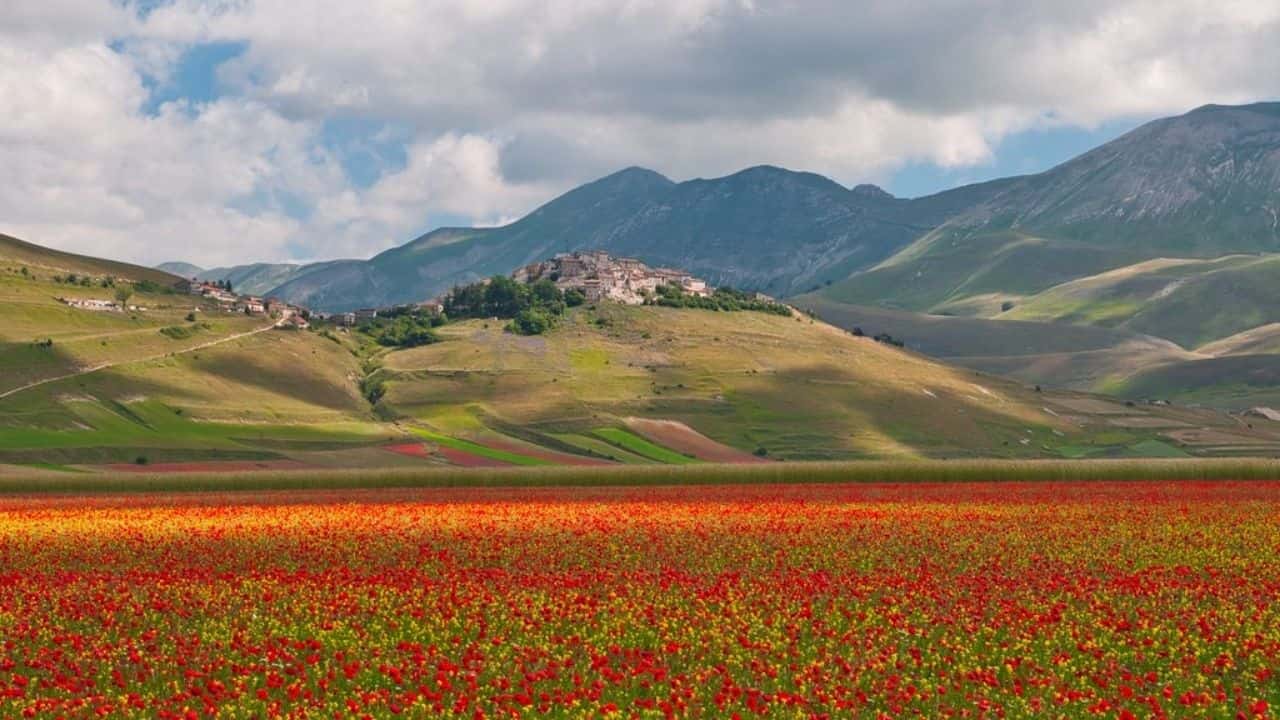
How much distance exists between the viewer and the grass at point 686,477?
99.6 metres

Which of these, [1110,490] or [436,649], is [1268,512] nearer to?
[1110,490]

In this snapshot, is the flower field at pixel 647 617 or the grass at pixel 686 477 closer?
the flower field at pixel 647 617

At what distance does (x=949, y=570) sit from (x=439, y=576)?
16.6 m

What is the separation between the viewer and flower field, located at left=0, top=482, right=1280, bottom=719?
26.3 m

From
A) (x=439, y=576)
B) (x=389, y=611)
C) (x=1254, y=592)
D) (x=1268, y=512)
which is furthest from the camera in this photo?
(x=1268, y=512)

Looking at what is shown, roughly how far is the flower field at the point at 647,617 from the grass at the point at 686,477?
40185mm

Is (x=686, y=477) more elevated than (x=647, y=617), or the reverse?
(x=647, y=617)

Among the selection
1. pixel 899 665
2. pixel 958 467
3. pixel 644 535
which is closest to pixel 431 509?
pixel 644 535

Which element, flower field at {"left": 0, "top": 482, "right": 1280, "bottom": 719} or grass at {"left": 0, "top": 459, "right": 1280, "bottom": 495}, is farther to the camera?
grass at {"left": 0, "top": 459, "right": 1280, "bottom": 495}

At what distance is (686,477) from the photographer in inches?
4104

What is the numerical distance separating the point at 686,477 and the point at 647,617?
71.1 metres

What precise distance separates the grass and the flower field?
40.2 metres

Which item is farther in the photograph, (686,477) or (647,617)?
(686,477)

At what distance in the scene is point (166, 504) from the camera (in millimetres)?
78750
